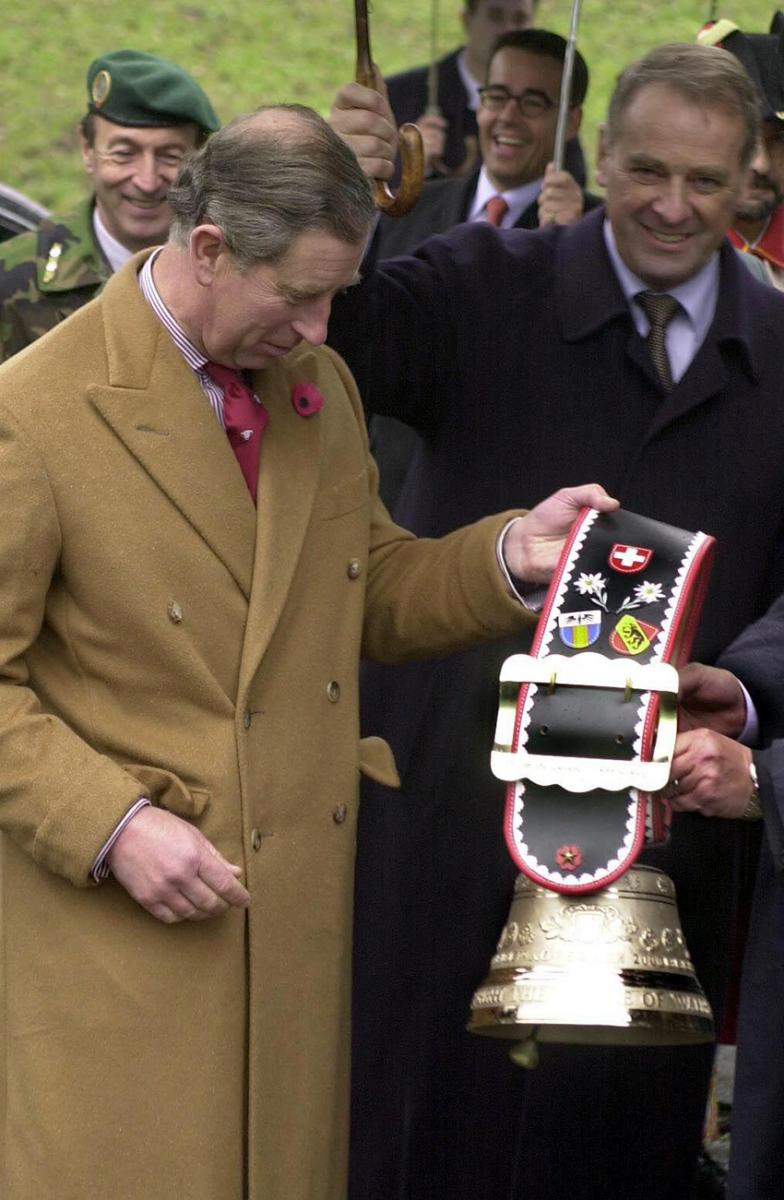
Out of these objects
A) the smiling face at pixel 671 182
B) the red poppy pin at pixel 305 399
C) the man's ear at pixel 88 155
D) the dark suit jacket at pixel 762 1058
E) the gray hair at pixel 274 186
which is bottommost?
the dark suit jacket at pixel 762 1058

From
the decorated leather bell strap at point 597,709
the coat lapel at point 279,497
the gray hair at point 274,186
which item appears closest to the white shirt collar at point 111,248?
the coat lapel at point 279,497

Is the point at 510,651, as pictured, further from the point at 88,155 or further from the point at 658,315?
the point at 88,155

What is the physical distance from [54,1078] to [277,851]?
468mm

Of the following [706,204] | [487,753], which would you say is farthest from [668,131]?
[487,753]

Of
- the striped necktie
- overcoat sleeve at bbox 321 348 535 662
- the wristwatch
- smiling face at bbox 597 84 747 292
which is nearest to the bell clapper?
the wristwatch

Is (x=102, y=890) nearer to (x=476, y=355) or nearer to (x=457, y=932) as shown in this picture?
(x=457, y=932)

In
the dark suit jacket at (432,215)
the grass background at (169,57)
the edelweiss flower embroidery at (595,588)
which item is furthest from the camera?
the grass background at (169,57)

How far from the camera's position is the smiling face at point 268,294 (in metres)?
3.20

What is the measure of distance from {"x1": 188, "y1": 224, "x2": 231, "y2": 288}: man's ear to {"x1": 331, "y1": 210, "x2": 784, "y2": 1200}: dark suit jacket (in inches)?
32.9

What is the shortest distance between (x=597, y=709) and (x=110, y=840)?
2.41 ft

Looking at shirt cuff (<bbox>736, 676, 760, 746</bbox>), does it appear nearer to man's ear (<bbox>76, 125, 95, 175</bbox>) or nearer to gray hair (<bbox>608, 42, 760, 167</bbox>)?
gray hair (<bbox>608, 42, 760, 167</bbox>)

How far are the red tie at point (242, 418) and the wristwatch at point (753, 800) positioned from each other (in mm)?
891

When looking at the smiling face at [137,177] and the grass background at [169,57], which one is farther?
the grass background at [169,57]

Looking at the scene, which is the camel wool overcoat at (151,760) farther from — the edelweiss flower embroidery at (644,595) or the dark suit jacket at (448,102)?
the dark suit jacket at (448,102)
